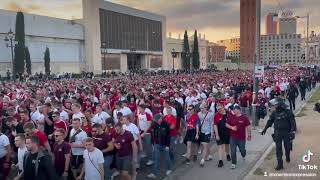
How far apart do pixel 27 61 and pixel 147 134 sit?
57.5 meters

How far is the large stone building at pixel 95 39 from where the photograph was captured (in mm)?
76375

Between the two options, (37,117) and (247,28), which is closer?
(37,117)

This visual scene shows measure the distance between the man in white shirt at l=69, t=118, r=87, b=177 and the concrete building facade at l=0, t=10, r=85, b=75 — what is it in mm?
61387

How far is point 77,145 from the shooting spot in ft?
30.5

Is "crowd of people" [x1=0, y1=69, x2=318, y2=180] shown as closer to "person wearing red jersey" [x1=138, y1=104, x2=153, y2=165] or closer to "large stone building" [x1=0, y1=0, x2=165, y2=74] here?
"person wearing red jersey" [x1=138, y1=104, x2=153, y2=165]

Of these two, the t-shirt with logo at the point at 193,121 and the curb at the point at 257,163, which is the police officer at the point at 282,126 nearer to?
the curb at the point at 257,163

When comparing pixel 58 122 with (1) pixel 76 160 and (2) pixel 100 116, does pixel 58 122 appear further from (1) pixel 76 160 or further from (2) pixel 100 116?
(2) pixel 100 116

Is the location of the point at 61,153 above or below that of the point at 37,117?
below

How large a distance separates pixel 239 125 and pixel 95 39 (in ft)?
268

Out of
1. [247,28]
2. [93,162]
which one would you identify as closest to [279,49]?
[247,28]

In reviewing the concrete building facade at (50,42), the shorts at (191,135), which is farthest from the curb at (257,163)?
the concrete building facade at (50,42)

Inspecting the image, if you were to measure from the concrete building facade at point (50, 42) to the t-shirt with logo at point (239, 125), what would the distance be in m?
60.7

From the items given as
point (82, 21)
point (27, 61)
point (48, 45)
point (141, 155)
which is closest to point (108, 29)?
point (82, 21)

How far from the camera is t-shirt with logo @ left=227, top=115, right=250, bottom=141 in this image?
11.6 meters
